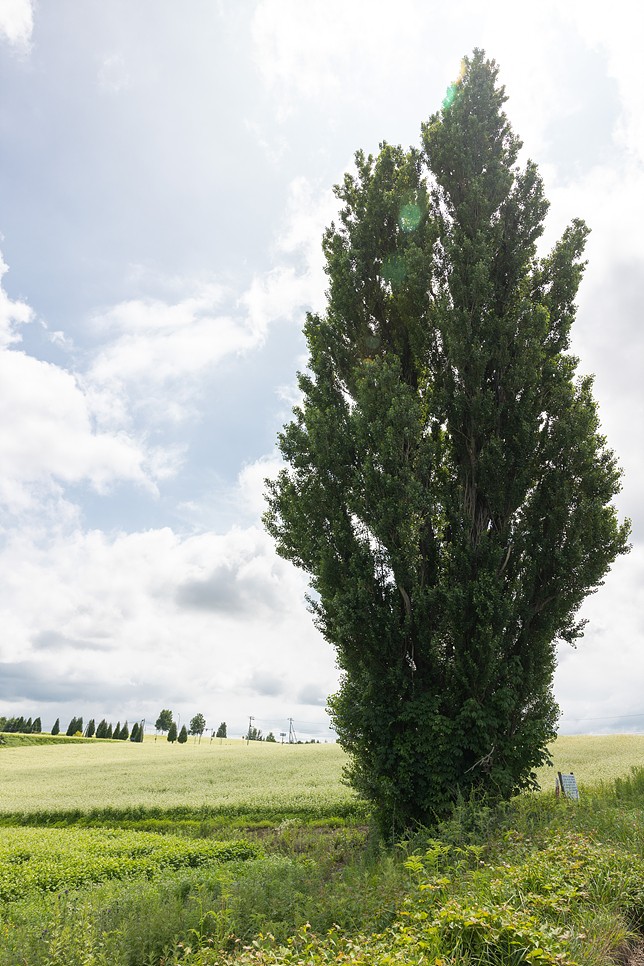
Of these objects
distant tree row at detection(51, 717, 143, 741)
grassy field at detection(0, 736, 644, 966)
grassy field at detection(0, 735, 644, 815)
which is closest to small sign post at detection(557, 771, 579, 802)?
grassy field at detection(0, 736, 644, 966)

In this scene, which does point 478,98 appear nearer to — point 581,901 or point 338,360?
point 338,360

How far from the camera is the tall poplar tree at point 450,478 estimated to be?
10.8 m

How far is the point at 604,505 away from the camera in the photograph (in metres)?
12.0

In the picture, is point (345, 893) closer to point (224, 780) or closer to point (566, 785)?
point (566, 785)

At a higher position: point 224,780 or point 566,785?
point 566,785

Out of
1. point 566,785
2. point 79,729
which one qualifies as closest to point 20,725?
point 79,729

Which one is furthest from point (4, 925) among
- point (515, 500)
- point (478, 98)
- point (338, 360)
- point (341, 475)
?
point (478, 98)

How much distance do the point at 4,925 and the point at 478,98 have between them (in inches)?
757

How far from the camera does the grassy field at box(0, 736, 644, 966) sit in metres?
4.38

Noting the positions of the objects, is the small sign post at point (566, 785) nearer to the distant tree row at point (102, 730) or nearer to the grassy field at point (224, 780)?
the grassy field at point (224, 780)

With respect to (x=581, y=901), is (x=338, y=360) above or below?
above

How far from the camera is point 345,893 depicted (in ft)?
20.9

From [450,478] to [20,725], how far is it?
95454 mm

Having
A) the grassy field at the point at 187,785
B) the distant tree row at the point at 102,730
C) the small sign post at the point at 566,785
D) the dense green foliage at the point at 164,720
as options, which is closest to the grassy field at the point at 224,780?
the grassy field at the point at 187,785
